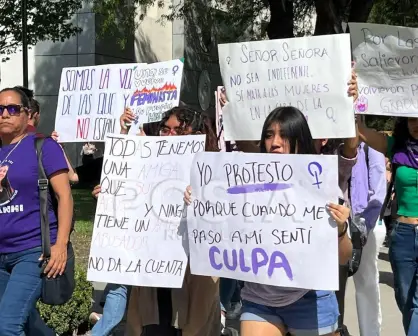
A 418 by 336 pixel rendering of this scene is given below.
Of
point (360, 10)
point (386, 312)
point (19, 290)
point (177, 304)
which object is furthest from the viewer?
point (360, 10)

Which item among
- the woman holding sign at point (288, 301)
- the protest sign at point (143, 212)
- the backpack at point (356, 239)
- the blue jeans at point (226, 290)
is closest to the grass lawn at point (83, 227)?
the blue jeans at point (226, 290)

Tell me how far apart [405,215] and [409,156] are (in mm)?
356

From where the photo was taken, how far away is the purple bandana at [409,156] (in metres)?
4.32

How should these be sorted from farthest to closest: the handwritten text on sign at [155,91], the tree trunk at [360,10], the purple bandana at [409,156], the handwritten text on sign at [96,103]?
1. the tree trunk at [360,10]
2. the handwritten text on sign at [96,103]
3. the handwritten text on sign at [155,91]
4. the purple bandana at [409,156]

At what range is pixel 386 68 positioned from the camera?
4.59 meters

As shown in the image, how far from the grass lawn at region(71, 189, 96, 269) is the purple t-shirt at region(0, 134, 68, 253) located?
377 cm

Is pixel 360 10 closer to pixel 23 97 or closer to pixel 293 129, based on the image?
pixel 23 97

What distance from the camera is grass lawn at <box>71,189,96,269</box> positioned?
9.10 metres

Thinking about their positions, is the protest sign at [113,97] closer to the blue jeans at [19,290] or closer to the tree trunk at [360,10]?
the blue jeans at [19,290]

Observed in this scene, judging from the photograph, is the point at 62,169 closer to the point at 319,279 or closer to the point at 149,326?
the point at 149,326

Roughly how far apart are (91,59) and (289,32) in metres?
7.67

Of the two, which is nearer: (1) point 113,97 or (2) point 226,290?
(1) point 113,97

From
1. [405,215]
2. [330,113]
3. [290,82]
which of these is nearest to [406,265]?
[405,215]

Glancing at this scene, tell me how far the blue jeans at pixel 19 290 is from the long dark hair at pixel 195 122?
46.1 inches
